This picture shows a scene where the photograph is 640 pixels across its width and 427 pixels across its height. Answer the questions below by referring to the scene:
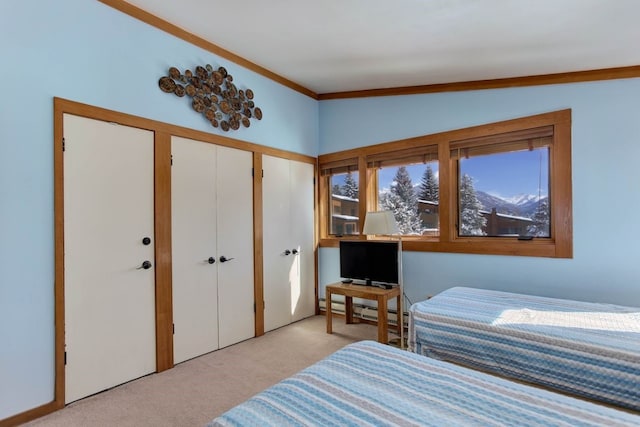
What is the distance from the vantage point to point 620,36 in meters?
2.24

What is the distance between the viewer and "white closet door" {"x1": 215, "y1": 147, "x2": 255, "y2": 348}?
3.30 meters

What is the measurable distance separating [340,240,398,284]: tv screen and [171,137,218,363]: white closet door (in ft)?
4.79

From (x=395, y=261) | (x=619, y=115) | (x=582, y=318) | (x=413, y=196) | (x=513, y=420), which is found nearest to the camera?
(x=513, y=420)

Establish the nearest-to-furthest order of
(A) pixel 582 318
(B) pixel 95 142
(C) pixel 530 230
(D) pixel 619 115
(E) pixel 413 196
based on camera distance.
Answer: (A) pixel 582 318 < (B) pixel 95 142 < (D) pixel 619 115 < (C) pixel 530 230 < (E) pixel 413 196

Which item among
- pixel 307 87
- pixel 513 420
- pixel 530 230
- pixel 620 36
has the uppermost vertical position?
pixel 307 87

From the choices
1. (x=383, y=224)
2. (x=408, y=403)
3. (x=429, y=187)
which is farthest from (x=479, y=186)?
(x=408, y=403)

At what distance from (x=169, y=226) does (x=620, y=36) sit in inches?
142

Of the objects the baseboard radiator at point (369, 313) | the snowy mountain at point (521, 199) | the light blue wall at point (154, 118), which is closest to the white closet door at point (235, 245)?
the light blue wall at point (154, 118)

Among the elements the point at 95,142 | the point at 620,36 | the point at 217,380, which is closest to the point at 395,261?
the point at 217,380

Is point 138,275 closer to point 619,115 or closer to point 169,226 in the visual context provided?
point 169,226

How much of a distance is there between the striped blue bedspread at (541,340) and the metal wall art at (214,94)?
248cm

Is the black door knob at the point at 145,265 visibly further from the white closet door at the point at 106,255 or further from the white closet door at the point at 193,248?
the white closet door at the point at 193,248

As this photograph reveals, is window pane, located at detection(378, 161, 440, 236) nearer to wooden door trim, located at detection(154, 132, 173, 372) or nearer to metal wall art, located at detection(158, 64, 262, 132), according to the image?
metal wall art, located at detection(158, 64, 262, 132)

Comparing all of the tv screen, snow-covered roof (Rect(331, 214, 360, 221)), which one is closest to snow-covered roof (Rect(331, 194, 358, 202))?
snow-covered roof (Rect(331, 214, 360, 221))
